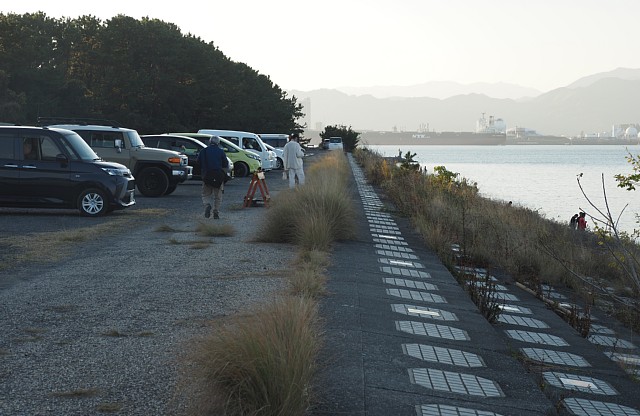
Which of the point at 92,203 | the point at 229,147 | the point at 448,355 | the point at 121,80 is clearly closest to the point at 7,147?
the point at 92,203

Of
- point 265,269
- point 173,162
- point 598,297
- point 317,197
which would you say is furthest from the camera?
point 173,162

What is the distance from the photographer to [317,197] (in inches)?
636

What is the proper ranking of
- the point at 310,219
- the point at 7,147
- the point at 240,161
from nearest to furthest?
the point at 310,219, the point at 7,147, the point at 240,161

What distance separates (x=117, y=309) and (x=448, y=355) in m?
3.10

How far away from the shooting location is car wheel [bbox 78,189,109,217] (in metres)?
18.9

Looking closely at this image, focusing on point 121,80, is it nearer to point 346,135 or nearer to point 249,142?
point 249,142

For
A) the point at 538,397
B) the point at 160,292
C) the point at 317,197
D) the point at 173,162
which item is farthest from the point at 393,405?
the point at 173,162

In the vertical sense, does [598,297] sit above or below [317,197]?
below

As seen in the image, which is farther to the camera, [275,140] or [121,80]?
[121,80]

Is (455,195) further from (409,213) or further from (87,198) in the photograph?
(87,198)

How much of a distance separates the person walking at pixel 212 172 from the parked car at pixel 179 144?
10446 mm

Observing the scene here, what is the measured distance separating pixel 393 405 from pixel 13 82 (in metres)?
67.9

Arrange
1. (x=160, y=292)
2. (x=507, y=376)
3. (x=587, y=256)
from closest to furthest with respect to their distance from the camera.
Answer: (x=507, y=376) < (x=160, y=292) < (x=587, y=256)

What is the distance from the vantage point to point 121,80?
65688mm
